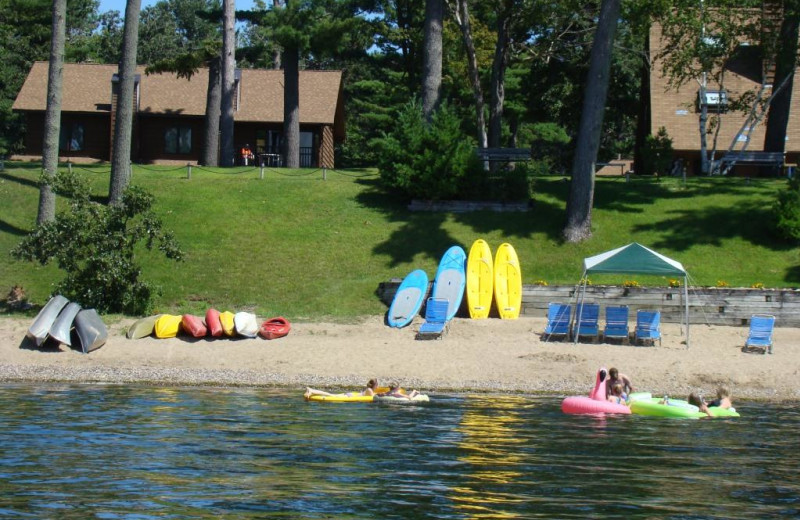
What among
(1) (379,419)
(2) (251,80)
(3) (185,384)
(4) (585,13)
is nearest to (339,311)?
(3) (185,384)

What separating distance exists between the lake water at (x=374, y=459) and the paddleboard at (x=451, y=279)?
18.7 ft

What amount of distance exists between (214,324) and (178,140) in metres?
27.6

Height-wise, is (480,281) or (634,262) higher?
(634,262)

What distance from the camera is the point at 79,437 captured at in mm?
15812

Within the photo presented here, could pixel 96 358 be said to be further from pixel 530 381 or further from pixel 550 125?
pixel 550 125

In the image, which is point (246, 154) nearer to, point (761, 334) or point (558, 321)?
point (558, 321)

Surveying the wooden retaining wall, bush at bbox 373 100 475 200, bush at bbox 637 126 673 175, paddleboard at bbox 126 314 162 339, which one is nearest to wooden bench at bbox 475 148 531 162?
bush at bbox 373 100 475 200

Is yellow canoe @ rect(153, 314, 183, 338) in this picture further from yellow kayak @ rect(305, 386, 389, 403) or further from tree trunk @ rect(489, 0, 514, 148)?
tree trunk @ rect(489, 0, 514, 148)

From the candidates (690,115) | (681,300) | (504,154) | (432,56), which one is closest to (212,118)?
(432,56)

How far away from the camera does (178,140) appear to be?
49750mm

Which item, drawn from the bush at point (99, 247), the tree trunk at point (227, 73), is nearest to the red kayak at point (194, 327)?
the bush at point (99, 247)

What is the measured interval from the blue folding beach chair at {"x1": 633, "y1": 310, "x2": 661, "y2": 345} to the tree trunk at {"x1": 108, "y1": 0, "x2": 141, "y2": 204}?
52.7 feet

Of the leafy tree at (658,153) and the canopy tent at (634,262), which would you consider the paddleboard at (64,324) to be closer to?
the canopy tent at (634,262)

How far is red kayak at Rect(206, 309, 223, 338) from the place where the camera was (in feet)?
78.6
